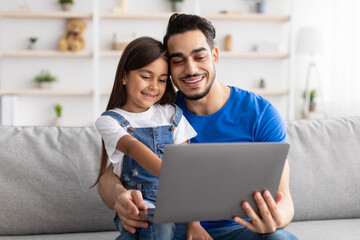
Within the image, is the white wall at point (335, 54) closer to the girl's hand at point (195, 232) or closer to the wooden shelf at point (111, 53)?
the wooden shelf at point (111, 53)

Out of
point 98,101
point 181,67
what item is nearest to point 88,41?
point 98,101

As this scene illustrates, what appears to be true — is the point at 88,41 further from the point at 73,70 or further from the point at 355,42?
the point at 355,42

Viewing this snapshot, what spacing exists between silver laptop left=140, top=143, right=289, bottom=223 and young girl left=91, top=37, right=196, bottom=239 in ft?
1.05

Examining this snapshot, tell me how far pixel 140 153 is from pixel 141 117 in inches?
11.1

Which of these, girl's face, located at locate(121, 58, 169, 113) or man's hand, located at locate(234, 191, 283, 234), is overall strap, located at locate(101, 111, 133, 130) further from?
man's hand, located at locate(234, 191, 283, 234)

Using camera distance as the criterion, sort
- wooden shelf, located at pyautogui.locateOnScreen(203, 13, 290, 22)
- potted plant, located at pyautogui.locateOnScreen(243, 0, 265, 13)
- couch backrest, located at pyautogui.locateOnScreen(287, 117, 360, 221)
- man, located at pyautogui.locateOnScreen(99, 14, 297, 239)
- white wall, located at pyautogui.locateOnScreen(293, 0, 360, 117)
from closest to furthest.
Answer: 1. man, located at pyautogui.locateOnScreen(99, 14, 297, 239)
2. couch backrest, located at pyautogui.locateOnScreen(287, 117, 360, 221)
3. white wall, located at pyautogui.locateOnScreen(293, 0, 360, 117)
4. wooden shelf, located at pyautogui.locateOnScreen(203, 13, 290, 22)
5. potted plant, located at pyautogui.locateOnScreen(243, 0, 265, 13)

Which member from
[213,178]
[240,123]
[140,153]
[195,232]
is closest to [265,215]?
[213,178]

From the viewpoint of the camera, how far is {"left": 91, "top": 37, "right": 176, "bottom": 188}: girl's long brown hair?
1757mm

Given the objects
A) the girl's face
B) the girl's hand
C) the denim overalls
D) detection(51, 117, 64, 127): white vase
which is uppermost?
the girl's face

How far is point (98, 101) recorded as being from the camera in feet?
17.2

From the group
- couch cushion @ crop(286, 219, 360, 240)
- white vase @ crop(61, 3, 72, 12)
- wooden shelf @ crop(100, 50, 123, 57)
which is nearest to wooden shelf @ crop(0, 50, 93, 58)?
wooden shelf @ crop(100, 50, 123, 57)

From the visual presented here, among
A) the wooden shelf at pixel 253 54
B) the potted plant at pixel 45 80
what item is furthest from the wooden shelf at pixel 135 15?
the potted plant at pixel 45 80

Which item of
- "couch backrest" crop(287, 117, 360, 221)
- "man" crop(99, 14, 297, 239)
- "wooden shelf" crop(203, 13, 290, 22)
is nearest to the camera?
"man" crop(99, 14, 297, 239)

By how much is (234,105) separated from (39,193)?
867 mm
